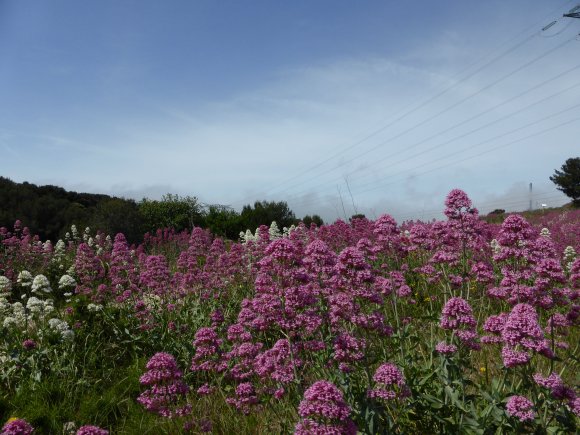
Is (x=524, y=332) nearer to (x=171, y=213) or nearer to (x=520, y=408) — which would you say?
(x=520, y=408)

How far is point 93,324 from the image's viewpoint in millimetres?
7367

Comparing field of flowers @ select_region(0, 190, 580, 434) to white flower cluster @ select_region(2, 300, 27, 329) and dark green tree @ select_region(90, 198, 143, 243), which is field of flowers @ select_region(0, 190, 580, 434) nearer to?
white flower cluster @ select_region(2, 300, 27, 329)

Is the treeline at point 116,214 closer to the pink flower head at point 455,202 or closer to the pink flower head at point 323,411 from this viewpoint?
the pink flower head at point 455,202

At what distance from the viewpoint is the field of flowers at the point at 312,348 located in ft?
11.0

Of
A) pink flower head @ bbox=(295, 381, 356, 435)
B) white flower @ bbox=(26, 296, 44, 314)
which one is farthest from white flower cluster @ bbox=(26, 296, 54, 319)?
pink flower head @ bbox=(295, 381, 356, 435)

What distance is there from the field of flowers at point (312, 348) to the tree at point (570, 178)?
138 ft

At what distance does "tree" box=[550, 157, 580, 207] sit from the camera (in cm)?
4578

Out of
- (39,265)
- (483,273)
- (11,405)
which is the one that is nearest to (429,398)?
(483,273)

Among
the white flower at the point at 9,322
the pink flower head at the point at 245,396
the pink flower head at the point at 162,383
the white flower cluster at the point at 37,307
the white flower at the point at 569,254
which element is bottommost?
the pink flower head at the point at 245,396

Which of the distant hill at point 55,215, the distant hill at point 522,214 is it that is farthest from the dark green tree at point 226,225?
the distant hill at point 522,214

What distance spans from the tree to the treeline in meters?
27.6

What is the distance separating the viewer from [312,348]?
4316 mm

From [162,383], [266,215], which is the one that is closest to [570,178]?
[266,215]

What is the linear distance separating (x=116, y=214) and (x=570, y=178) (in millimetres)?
41362
